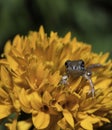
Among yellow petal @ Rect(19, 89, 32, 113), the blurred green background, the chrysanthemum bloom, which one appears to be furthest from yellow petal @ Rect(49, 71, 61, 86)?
the blurred green background

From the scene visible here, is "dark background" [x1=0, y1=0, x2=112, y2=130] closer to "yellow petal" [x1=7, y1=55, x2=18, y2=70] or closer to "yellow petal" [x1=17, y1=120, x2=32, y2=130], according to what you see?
"yellow petal" [x1=7, y1=55, x2=18, y2=70]

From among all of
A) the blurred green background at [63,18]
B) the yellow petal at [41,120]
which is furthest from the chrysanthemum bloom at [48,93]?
the blurred green background at [63,18]

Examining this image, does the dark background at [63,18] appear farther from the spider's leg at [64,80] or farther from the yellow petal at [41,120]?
the yellow petal at [41,120]

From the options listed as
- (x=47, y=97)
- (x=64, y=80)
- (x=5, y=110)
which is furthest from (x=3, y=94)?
(x=64, y=80)

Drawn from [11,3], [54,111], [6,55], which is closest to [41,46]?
[6,55]

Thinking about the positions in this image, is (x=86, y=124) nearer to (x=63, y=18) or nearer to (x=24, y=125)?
(x=24, y=125)

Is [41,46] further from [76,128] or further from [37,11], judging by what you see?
[37,11]
